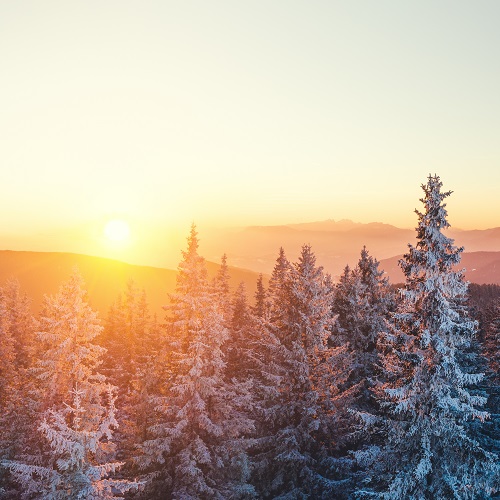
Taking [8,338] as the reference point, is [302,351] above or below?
above

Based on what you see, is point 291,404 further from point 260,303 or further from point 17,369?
point 17,369

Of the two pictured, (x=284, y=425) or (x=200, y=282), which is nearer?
(x=200, y=282)

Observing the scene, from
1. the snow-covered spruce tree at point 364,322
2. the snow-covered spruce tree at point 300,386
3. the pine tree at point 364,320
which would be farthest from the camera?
the pine tree at point 364,320

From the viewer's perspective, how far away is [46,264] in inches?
7756

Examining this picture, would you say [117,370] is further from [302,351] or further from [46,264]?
[46,264]

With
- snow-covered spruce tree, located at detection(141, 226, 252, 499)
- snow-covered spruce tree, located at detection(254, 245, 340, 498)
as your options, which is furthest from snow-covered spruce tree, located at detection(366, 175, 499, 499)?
snow-covered spruce tree, located at detection(141, 226, 252, 499)

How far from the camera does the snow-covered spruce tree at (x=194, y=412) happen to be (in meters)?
20.5

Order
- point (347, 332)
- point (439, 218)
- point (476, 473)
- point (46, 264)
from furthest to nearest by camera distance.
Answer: point (46, 264)
point (347, 332)
point (439, 218)
point (476, 473)

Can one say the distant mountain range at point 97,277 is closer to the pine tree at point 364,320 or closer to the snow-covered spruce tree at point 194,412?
the pine tree at point 364,320

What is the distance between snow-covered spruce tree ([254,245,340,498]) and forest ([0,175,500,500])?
87 millimetres

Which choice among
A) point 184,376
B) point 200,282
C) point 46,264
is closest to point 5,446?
point 184,376

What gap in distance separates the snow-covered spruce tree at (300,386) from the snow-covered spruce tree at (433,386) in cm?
786

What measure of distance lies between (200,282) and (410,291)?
1195 centimetres

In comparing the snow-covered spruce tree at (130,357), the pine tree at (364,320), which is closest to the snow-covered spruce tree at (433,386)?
the pine tree at (364,320)
